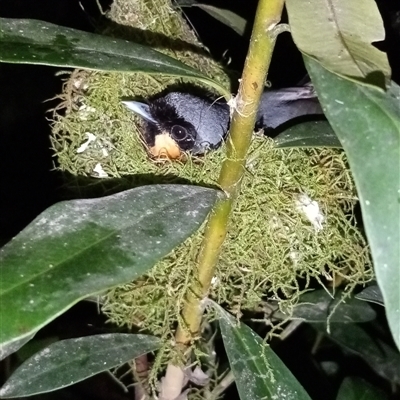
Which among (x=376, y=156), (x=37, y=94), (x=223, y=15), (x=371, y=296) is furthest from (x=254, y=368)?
(x=37, y=94)

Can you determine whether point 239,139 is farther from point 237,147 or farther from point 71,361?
point 71,361

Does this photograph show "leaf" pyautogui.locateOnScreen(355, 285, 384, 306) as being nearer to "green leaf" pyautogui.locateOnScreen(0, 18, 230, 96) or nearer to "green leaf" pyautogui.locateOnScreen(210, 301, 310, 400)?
"green leaf" pyautogui.locateOnScreen(210, 301, 310, 400)

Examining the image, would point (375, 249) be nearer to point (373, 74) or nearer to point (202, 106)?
point (373, 74)

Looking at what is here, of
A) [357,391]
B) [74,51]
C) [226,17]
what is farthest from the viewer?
[226,17]

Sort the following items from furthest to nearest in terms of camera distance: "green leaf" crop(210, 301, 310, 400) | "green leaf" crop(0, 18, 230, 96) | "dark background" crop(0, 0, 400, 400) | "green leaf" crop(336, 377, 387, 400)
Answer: "dark background" crop(0, 0, 400, 400), "green leaf" crop(336, 377, 387, 400), "green leaf" crop(210, 301, 310, 400), "green leaf" crop(0, 18, 230, 96)

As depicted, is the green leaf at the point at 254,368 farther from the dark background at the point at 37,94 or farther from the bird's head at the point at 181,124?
the dark background at the point at 37,94

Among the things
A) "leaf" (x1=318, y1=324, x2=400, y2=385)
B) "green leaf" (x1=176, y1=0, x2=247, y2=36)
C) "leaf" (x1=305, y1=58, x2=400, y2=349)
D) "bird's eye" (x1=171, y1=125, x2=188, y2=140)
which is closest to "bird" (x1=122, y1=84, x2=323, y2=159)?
"bird's eye" (x1=171, y1=125, x2=188, y2=140)

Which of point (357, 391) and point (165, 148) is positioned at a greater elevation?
point (165, 148)
